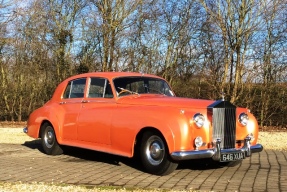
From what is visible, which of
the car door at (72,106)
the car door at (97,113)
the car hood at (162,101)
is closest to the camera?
the car hood at (162,101)

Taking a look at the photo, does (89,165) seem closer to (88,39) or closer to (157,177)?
(157,177)

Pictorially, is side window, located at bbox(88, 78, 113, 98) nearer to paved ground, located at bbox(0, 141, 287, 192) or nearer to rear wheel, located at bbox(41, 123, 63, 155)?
paved ground, located at bbox(0, 141, 287, 192)

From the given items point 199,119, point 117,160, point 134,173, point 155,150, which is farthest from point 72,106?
point 199,119

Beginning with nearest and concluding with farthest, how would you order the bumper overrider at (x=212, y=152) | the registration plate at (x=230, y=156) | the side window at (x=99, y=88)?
the bumper overrider at (x=212, y=152) → the registration plate at (x=230, y=156) → the side window at (x=99, y=88)

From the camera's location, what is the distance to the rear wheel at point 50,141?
29.6 ft

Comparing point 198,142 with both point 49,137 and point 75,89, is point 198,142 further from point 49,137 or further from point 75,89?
point 49,137

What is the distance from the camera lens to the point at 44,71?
72.7ft

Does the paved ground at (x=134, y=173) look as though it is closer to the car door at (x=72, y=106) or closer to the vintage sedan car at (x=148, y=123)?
the vintage sedan car at (x=148, y=123)

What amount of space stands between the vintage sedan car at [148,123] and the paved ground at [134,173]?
319mm

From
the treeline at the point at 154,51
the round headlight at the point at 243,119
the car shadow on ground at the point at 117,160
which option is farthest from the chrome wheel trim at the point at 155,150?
the treeline at the point at 154,51

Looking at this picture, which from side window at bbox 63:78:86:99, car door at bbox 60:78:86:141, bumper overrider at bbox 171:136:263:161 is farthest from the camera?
side window at bbox 63:78:86:99

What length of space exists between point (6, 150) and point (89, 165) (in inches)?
132

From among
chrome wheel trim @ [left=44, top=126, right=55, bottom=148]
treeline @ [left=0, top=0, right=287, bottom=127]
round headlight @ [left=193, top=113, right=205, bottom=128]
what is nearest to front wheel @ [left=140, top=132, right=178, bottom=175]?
round headlight @ [left=193, top=113, right=205, bottom=128]

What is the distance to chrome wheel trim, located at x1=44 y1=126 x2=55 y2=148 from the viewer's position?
9.12 meters
